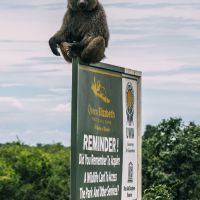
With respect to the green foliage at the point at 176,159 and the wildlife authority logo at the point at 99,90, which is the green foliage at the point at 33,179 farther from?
the wildlife authority logo at the point at 99,90

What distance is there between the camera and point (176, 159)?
129 ft

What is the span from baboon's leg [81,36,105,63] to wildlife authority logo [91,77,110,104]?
1.04 feet

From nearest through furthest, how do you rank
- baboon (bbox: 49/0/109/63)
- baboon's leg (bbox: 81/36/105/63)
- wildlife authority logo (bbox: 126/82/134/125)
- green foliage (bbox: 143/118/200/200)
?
baboon's leg (bbox: 81/36/105/63) → baboon (bbox: 49/0/109/63) → wildlife authority logo (bbox: 126/82/134/125) → green foliage (bbox: 143/118/200/200)

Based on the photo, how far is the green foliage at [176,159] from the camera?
38344 mm

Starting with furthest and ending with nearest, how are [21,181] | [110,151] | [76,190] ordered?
[21,181]
[110,151]
[76,190]

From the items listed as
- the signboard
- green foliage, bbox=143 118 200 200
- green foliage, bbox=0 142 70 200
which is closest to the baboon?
the signboard

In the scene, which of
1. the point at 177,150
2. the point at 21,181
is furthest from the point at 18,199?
the point at 177,150

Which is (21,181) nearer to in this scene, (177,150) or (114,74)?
(177,150)

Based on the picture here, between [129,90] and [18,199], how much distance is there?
195 ft

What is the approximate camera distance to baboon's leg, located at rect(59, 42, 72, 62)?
1190cm

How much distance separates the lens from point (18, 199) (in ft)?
236

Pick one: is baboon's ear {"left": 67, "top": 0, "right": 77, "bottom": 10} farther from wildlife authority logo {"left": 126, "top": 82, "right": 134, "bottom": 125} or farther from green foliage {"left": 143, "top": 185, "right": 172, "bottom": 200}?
green foliage {"left": 143, "top": 185, "right": 172, "bottom": 200}

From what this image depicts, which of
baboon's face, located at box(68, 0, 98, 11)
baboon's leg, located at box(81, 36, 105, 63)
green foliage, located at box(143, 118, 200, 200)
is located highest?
green foliage, located at box(143, 118, 200, 200)

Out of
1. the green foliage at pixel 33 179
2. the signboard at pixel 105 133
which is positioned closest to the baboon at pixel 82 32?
the signboard at pixel 105 133
